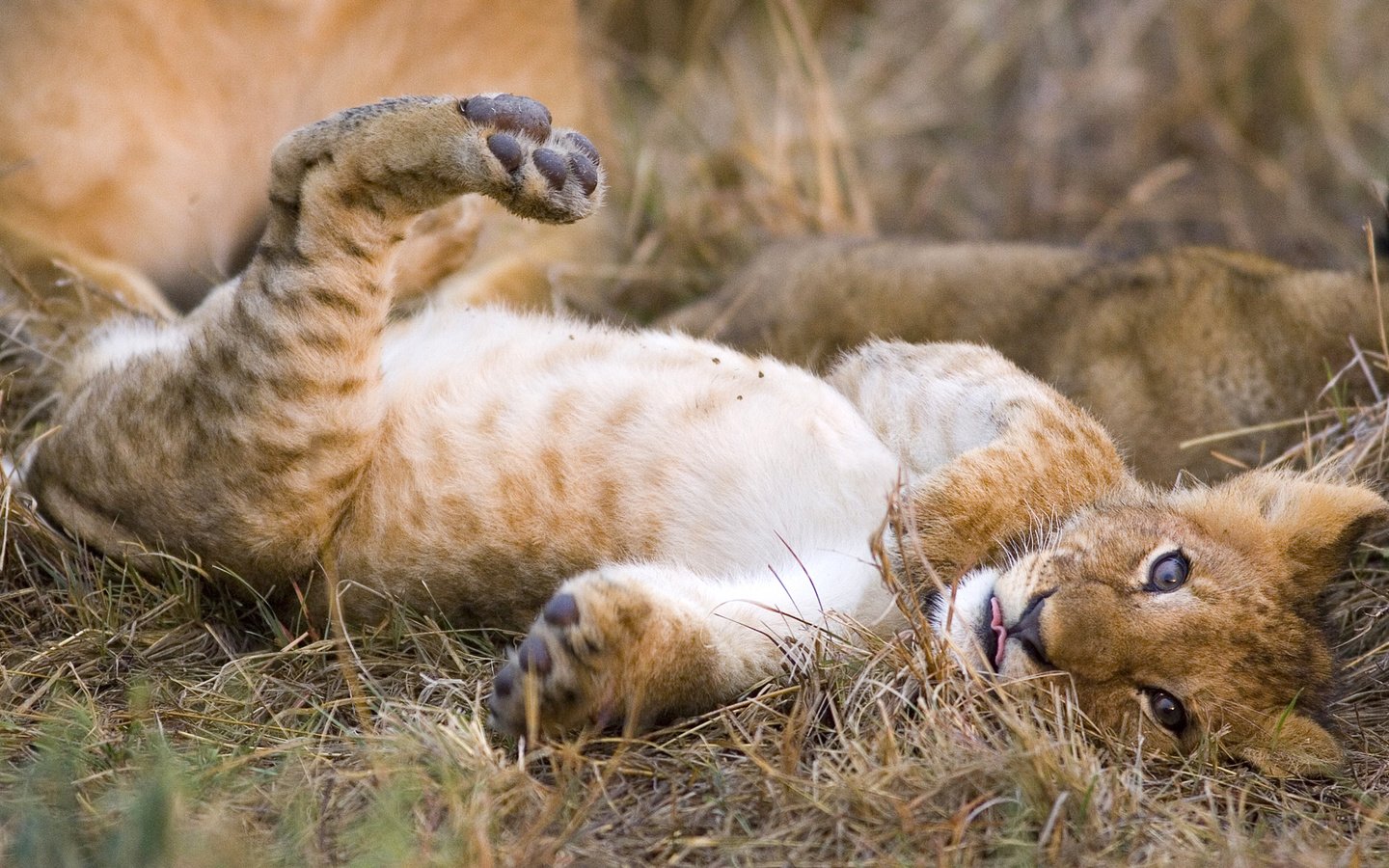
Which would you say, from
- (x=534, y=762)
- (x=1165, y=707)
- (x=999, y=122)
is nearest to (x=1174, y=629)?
(x=1165, y=707)

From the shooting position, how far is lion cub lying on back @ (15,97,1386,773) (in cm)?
268

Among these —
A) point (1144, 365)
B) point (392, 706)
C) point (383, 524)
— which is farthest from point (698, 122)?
point (392, 706)

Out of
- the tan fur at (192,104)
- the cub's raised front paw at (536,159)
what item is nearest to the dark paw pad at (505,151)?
the cub's raised front paw at (536,159)

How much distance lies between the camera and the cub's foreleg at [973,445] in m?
2.82

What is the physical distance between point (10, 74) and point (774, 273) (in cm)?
245

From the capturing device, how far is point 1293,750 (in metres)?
2.69

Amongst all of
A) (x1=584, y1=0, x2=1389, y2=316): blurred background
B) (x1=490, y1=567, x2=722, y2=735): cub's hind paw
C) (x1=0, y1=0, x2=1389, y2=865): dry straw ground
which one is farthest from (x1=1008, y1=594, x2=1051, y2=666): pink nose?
(x1=584, y1=0, x2=1389, y2=316): blurred background

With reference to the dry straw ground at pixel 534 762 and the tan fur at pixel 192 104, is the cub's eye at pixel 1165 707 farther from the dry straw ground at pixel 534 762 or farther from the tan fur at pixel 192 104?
the tan fur at pixel 192 104

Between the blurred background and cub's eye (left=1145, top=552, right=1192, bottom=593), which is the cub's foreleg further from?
the blurred background

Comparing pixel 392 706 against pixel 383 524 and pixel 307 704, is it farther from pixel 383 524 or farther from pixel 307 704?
pixel 383 524

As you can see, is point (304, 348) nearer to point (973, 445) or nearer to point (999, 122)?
point (973, 445)

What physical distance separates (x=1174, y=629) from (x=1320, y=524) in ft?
1.91

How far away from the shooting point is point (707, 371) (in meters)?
3.27

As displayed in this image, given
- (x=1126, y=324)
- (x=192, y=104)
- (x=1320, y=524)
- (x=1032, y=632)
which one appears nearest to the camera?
(x=1032, y=632)
